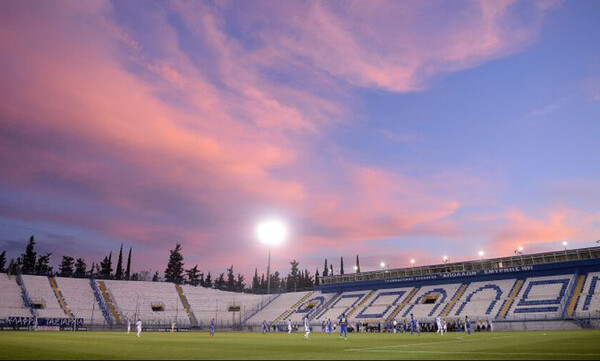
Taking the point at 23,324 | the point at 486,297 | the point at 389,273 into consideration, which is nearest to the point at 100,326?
the point at 23,324

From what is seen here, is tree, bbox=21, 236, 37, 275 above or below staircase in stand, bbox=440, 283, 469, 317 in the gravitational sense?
above

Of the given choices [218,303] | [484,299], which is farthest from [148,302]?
[484,299]

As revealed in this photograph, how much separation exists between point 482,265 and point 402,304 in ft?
44.4

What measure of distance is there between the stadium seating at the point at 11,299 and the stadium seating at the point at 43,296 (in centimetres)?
160

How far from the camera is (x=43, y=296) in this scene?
2876 inches

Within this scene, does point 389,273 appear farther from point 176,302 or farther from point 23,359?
point 23,359

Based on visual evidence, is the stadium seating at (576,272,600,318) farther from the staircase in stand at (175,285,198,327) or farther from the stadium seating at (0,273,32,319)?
the stadium seating at (0,273,32,319)

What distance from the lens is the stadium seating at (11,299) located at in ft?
216

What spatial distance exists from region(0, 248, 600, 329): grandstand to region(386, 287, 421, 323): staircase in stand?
0.49ft

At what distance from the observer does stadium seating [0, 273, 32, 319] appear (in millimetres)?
65688

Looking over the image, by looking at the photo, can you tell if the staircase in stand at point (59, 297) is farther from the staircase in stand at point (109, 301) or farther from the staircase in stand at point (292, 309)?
the staircase in stand at point (292, 309)

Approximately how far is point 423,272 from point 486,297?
14.1 m

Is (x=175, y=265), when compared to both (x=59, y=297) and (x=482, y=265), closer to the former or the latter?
(x=59, y=297)

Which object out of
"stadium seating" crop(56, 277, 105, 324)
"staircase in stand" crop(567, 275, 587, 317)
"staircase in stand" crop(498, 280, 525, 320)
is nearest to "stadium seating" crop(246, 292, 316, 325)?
"stadium seating" crop(56, 277, 105, 324)
